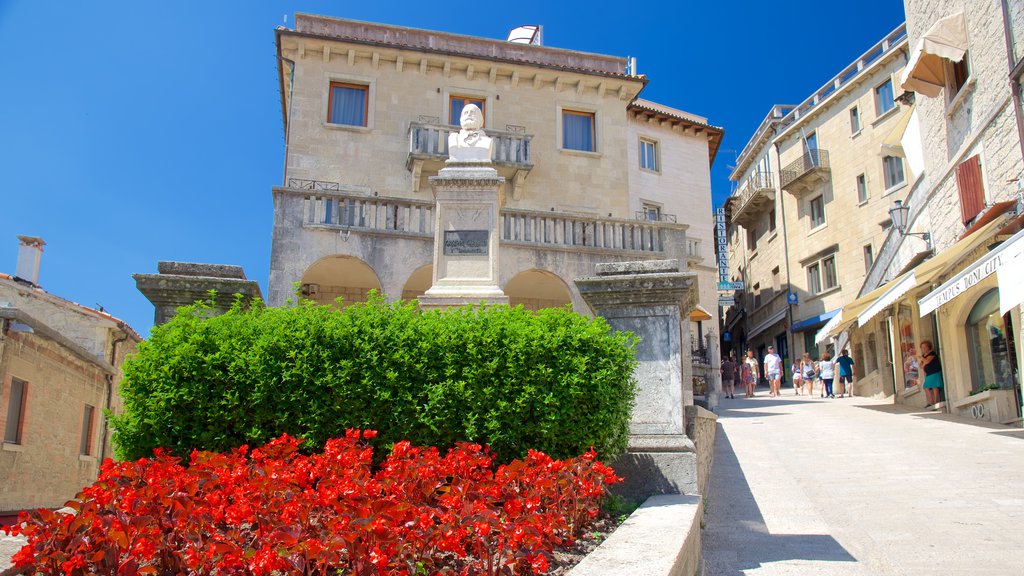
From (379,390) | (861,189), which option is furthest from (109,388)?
(861,189)

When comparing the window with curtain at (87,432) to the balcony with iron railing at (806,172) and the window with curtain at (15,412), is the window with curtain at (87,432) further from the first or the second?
the balcony with iron railing at (806,172)

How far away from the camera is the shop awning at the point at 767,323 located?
38.6 m

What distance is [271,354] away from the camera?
554 centimetres


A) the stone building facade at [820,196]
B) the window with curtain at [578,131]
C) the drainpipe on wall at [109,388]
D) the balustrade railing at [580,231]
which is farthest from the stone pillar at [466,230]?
the stone building facade at [820,196]

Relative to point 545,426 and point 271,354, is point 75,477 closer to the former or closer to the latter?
point 271,354

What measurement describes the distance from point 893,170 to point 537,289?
A: 63.1 ft

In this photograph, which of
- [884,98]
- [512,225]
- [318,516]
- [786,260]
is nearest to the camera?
[318,516]

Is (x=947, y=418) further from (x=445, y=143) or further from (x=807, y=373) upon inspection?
(x=445, y=143)

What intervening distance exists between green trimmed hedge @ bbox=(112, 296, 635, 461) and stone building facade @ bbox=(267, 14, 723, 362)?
11.7 meters

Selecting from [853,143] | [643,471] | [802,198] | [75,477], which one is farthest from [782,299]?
[643,471]

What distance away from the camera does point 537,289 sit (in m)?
21.2

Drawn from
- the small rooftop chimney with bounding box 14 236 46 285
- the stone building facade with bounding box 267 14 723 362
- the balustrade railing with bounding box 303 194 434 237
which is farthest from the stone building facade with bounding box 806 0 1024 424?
the small rooftop chimney with bounding box 14 236 46 285

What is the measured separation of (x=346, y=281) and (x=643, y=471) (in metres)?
15.3

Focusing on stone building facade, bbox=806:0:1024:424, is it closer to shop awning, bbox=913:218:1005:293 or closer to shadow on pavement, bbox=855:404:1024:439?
shop awning, bbox=913:218:1005:293
